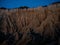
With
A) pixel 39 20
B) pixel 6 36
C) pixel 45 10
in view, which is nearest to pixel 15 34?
pixel 6 36

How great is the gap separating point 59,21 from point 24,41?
3.15 ft

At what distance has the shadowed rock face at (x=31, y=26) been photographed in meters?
3.50

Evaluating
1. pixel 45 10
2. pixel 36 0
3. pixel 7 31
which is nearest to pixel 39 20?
pixel 45 10

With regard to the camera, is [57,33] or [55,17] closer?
[57,33]

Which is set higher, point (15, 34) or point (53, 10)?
point (53, 10)

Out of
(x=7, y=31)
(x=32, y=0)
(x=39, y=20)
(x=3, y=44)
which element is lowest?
(x=3, y=44)

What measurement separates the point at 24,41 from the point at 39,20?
719 millimetres

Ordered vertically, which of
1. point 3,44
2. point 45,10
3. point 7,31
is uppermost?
point 45,10

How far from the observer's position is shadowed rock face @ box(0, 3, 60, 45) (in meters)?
3.50

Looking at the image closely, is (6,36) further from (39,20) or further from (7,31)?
(39,20)

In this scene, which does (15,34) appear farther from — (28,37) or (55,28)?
(55,28)

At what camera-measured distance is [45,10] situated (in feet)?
12.7

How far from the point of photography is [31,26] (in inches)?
152

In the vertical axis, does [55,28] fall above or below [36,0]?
below
